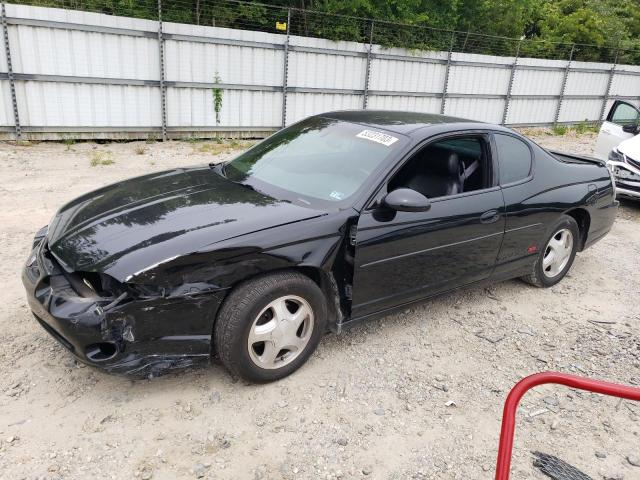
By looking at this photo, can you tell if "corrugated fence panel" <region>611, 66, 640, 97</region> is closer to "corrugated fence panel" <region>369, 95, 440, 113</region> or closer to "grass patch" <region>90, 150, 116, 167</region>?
"corrugated fence panel" <region>369, 95, 440, 113</region>

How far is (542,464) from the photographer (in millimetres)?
2781

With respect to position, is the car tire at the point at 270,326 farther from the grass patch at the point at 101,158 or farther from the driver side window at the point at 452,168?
the grass patch at the point at 101,158

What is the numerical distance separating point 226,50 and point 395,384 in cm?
936

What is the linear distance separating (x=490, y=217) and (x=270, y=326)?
1943mm

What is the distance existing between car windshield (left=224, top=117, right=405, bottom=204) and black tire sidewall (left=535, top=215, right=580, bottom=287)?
1927 millimetres

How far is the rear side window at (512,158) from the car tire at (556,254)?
679mm

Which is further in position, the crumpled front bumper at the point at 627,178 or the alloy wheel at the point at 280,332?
the crumpled front bumper at the point at 627,178

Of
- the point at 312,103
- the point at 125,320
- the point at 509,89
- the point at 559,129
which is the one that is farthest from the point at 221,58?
the point at 559,129

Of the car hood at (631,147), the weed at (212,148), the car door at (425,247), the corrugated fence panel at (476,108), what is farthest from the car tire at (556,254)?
the corrugated fence panel at (476,108)

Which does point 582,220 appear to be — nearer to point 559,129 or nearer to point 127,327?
point 127,327

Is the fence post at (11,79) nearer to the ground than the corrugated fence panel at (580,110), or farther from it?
farther from it

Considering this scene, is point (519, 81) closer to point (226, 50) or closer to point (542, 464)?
point (226, 50)

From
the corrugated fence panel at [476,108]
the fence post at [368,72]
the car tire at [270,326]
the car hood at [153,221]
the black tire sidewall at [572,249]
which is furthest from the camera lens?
the corrugated fence panel at [476,108]

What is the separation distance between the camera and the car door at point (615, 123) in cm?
872
